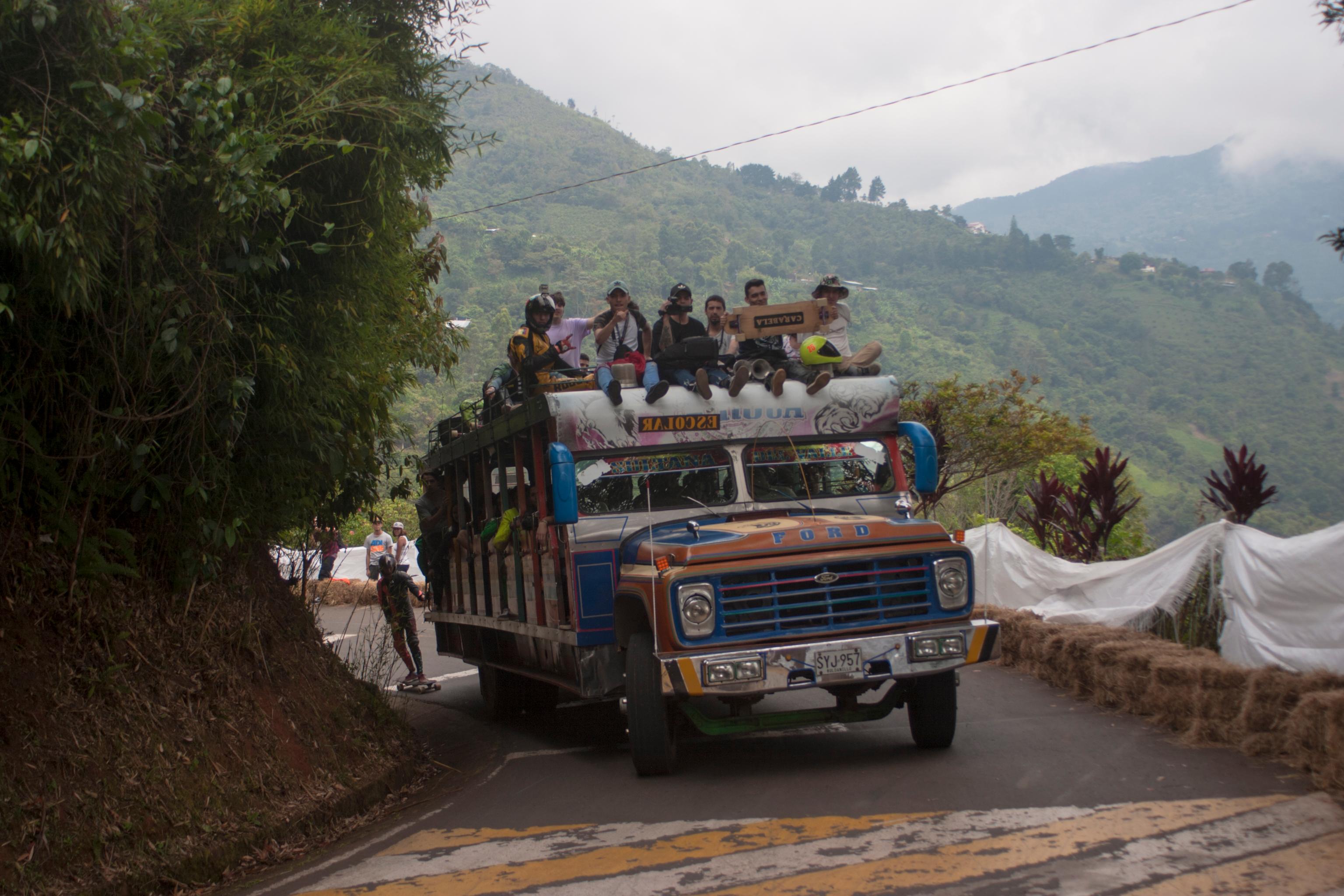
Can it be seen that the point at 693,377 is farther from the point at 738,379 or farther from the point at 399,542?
the point at 399,542

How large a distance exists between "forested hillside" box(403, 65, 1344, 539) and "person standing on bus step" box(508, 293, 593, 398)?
60.1m

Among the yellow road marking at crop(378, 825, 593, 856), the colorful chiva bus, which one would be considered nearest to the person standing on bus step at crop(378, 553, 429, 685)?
the colorful chiva bus

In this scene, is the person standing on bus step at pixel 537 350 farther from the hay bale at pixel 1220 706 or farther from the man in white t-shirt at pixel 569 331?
the hay bale at pixel 1220 706

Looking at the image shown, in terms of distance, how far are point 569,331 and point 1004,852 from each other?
22.7 feet

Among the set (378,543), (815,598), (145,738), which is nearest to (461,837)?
(145,738)

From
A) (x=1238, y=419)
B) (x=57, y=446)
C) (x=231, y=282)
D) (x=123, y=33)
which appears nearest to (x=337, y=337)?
(x=231, y=282)

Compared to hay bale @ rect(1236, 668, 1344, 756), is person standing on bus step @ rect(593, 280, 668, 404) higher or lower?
higher

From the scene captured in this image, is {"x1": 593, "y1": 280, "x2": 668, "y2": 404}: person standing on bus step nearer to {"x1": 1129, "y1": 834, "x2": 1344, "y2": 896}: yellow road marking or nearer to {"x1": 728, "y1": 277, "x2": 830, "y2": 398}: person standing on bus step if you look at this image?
{"x1": 728, "y1": 277, "x2": 830, "y2": 398}: person standing on bus step

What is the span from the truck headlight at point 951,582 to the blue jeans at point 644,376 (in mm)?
2440

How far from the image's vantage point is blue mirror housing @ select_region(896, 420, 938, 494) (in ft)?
28.8

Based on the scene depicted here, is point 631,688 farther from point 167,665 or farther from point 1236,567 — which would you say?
point 1236,567

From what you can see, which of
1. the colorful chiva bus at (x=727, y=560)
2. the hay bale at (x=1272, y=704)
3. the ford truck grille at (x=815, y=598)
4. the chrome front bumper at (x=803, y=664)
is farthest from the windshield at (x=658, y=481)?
the hay bale at (x=1272, y=704)

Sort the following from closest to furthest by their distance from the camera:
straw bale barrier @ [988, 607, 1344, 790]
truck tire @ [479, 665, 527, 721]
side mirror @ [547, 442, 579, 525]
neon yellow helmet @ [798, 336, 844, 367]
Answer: straw bale barrier @ [988, 607, 1344, 790] → side mirror @ [547, 442, 579, 525] → neon yellow helmet @ [798, 336, 844, 367] → truck tire @ [479, 665, 527, 721]

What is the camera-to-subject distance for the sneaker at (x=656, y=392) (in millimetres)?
8805
